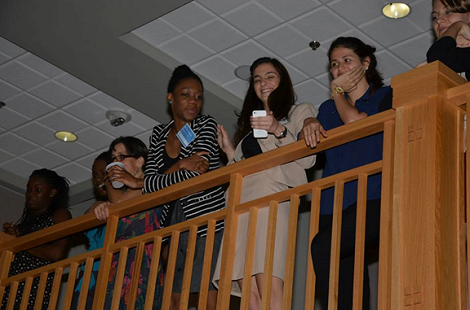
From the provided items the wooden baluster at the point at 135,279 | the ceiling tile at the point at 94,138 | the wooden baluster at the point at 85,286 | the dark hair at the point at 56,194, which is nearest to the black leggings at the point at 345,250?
the wooden baluster at the point at 135,279

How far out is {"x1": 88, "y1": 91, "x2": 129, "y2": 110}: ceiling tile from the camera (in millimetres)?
7453

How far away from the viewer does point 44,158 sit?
8648mm

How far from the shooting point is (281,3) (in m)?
6.17

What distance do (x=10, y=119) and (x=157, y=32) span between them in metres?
2.11

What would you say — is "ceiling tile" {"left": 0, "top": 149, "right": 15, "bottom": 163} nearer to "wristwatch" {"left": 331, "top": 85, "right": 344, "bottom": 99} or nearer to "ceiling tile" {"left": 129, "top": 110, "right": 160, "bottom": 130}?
"ceiling tile" {"left": 129, "top": 110, "right": 160, "bottom": 130}

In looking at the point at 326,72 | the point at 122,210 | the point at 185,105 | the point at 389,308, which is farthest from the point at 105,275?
the point at 326,72

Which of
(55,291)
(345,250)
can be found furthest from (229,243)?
(55,291)

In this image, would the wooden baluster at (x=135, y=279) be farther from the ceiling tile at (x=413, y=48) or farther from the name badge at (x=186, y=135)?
the ceiling tile at (x=413, y=48)

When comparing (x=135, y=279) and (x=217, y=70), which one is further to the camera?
(x=217, y=70)

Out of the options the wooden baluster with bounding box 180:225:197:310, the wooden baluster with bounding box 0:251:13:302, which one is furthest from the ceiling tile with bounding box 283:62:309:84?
the wooden baluster with bounding box 180:225:197:310

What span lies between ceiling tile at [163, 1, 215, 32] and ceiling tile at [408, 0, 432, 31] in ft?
4.88

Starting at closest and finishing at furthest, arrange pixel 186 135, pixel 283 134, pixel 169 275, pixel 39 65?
pixel 169 275 < pixel 283 134 < pixel 186 135 < pixel 39 65

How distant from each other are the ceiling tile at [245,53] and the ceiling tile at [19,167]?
2974 millimetres

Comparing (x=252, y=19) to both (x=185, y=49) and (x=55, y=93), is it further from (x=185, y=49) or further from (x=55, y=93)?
(x=55, y=93)
